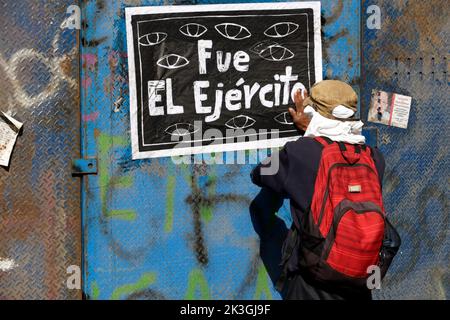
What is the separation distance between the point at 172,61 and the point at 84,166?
694 mm

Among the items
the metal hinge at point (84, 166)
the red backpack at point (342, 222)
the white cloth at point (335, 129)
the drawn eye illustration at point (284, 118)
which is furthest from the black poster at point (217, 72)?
the red backpack at point (342, 222)

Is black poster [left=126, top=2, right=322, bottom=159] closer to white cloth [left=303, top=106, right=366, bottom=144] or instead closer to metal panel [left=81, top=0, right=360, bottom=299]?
metal panel [left=81, top=0, right=360, bottom=299]

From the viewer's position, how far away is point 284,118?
11.2 ft

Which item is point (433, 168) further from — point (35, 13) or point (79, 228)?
point (35, 13)

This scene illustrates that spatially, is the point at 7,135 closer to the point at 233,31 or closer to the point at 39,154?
the point at 39,154

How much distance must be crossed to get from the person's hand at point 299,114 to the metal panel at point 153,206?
22 cm

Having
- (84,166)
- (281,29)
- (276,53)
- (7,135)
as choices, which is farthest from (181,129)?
(7,135)

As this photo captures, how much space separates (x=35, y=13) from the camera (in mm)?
3172

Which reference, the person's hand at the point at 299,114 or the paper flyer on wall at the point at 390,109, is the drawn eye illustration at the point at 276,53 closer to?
the person's hand at the point at 299,114

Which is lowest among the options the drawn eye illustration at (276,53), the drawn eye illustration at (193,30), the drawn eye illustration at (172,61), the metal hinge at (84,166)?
the metal hinge at (84,166)

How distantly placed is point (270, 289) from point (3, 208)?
144cm

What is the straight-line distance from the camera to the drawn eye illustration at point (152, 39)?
10.7 feet

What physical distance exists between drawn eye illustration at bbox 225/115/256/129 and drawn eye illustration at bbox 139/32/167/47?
21.6 inches

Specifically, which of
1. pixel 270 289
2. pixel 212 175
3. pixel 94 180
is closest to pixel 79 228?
pixel 94 180
